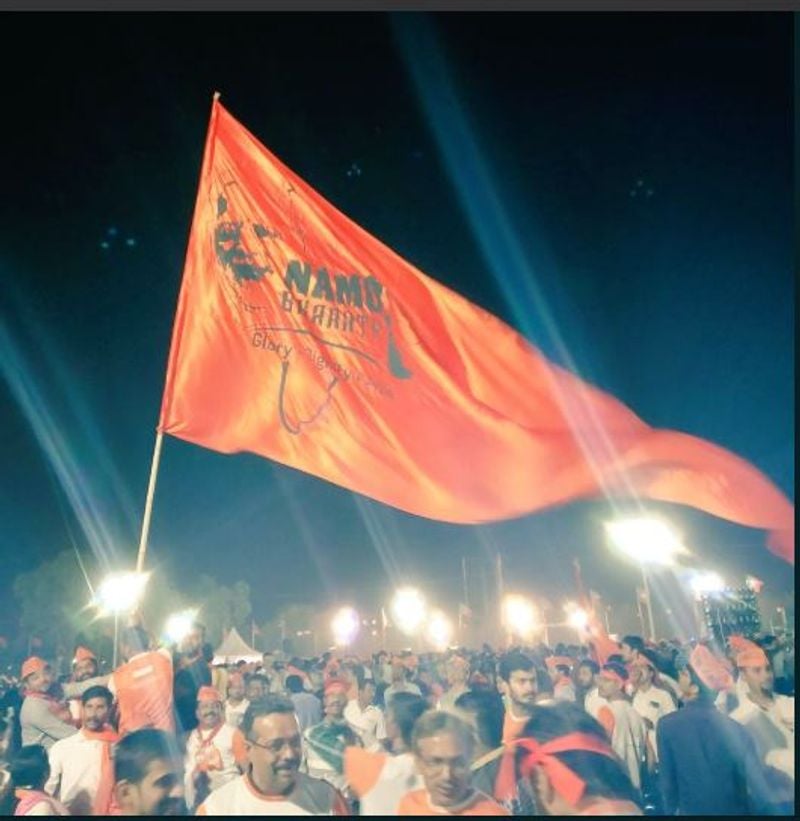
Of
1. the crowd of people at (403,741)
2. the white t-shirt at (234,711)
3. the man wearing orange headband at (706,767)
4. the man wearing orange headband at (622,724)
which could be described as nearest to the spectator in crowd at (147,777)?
the crowd of people at (403,741)

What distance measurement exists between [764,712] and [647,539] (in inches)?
73.3

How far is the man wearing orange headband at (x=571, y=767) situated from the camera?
16.3 ft

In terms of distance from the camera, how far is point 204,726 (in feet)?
24.1

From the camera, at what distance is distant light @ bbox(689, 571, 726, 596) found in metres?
19.4

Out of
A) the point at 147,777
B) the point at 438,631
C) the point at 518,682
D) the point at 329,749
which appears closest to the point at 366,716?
the point at 518,682

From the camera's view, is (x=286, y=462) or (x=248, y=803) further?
(x=286, y=462)

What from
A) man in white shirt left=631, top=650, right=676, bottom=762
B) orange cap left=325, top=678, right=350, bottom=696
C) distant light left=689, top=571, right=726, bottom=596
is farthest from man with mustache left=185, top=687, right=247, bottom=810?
distant light left=689, top=571, right=726, bottom=596

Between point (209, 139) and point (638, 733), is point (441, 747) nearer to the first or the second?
point (638, 733)

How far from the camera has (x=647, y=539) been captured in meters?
8.23

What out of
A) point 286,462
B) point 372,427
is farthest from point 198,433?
point 372,427

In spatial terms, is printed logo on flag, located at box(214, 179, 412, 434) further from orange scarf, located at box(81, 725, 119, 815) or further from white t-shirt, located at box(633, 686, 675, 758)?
white t-shirt, located at box(633, 686, 675, 758)

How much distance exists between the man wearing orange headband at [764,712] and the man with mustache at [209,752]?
4.63m

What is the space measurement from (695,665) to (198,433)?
5.91 meters

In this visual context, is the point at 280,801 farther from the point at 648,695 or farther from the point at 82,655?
the point at 648,695
